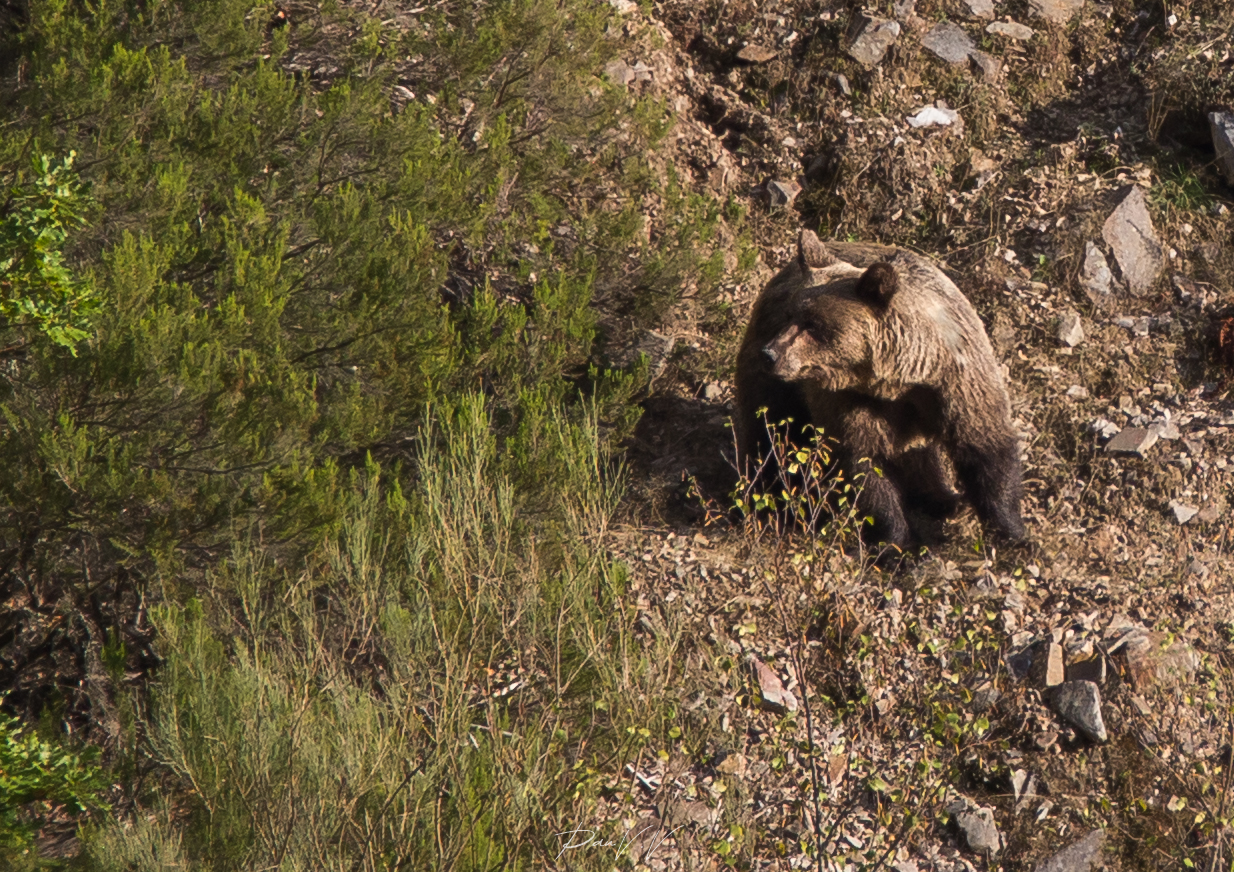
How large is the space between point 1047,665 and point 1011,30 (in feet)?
14.9

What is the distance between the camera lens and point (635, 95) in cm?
780

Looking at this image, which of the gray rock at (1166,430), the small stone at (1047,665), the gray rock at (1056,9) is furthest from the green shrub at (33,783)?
the gray rock at (1056,9)

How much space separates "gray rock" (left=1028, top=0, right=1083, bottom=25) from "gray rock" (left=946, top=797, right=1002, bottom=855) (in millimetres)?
5314

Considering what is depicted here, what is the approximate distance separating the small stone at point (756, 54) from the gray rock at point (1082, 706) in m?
4.62

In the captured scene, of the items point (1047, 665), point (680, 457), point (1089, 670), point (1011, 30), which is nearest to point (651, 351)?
point (680, 457)

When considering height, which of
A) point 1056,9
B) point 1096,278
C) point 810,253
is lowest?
point 1096,278

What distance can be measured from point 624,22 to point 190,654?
5.30 metres

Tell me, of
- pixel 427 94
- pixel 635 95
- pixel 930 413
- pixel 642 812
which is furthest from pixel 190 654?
pixel 635 95

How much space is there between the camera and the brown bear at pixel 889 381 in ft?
17.0

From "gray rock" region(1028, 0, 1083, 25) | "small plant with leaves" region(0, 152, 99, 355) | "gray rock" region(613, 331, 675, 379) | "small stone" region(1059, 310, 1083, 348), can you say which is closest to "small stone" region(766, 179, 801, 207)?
"gray rock" region(613, 331, 675, 379)

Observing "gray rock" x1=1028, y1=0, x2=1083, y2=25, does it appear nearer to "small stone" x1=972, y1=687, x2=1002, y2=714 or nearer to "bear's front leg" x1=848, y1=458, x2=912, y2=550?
"bear's front leg" x1=848, y1=458, x2=912, y2=550

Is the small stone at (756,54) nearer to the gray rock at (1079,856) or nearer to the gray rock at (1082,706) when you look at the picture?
the gray rock at (1082,706)

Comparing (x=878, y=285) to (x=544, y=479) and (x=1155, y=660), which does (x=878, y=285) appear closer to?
(x=544, y=479)

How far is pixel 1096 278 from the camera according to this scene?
6832mm
